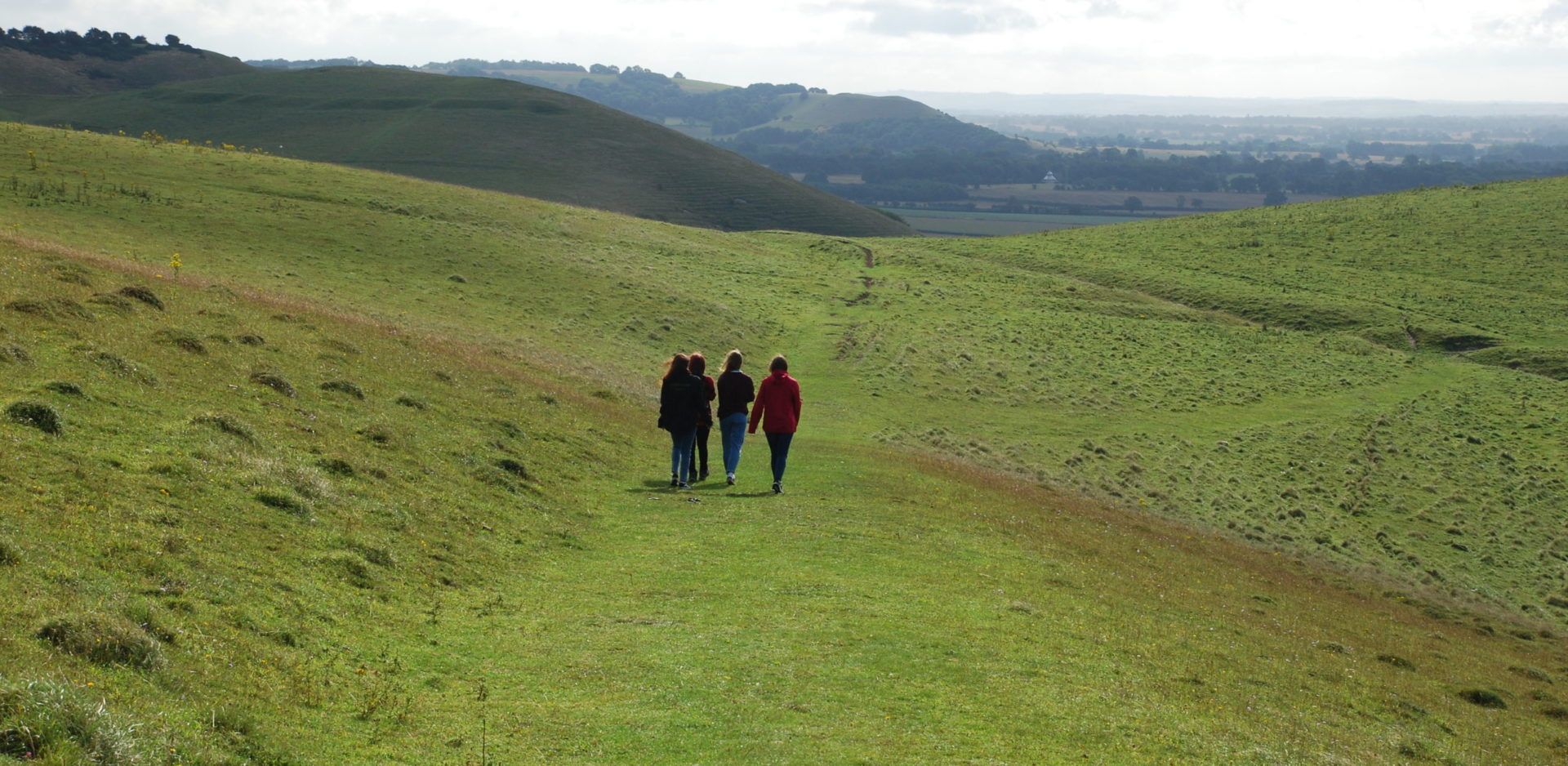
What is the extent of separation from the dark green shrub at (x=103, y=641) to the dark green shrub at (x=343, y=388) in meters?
13.4

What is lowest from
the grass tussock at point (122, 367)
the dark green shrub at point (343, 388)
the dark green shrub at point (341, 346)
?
the dark green shrub at point (343, 388)

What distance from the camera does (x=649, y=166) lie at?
172625mm

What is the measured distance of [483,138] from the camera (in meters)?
165

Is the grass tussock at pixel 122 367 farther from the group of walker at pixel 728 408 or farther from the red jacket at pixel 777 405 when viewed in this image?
the red jacket at pixel 777 405

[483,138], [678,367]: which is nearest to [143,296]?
[678,367]

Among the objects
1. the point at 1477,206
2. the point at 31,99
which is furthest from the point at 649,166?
the point at 1477,206

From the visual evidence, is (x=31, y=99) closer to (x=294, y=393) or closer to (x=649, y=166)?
(x=649, y=166)

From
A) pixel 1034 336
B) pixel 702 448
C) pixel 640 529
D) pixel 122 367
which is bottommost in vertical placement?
pixel 1034 336

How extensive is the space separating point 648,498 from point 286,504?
334 inches

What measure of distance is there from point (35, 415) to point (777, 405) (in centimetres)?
1270

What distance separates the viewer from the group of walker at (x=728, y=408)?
72.9ft

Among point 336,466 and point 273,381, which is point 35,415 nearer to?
point 336,466

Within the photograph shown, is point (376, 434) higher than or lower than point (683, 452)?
higher

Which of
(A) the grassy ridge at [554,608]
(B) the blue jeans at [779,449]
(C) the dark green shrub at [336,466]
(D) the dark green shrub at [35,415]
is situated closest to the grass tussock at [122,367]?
(A) the grassy ridge at [554,608]
